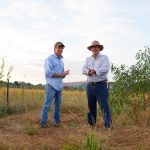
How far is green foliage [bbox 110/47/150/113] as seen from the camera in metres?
10.9

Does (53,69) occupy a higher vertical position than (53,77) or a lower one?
higher

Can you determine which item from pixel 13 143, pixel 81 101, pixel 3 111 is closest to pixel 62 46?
pixel 13 143

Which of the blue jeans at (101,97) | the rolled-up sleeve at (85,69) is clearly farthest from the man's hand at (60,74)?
the blue jeans at (101,97)

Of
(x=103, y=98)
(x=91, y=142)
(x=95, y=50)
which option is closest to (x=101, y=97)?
(x=103, y=98)

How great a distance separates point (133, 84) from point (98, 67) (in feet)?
6.82

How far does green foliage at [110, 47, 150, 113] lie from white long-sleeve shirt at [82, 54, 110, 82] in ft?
5.83

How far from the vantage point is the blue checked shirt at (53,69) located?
10.0m

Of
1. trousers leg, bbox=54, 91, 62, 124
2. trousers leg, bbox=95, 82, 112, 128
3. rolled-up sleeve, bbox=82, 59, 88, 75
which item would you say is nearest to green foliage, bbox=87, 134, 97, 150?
trousers leg, bbox=95, 82, 112, 128

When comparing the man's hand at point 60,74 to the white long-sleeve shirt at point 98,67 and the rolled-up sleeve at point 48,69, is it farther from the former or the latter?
the white long-sleeve shirt at point 98,67

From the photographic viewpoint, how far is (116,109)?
35.9ft

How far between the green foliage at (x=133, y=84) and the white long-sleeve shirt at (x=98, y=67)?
1776mm

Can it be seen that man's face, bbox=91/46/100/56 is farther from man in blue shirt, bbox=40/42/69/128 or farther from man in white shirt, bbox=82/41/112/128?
man in blue shirt, bbox=40/42/69/128

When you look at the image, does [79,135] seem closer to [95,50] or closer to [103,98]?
[103,98]

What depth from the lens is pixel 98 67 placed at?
9180mm
